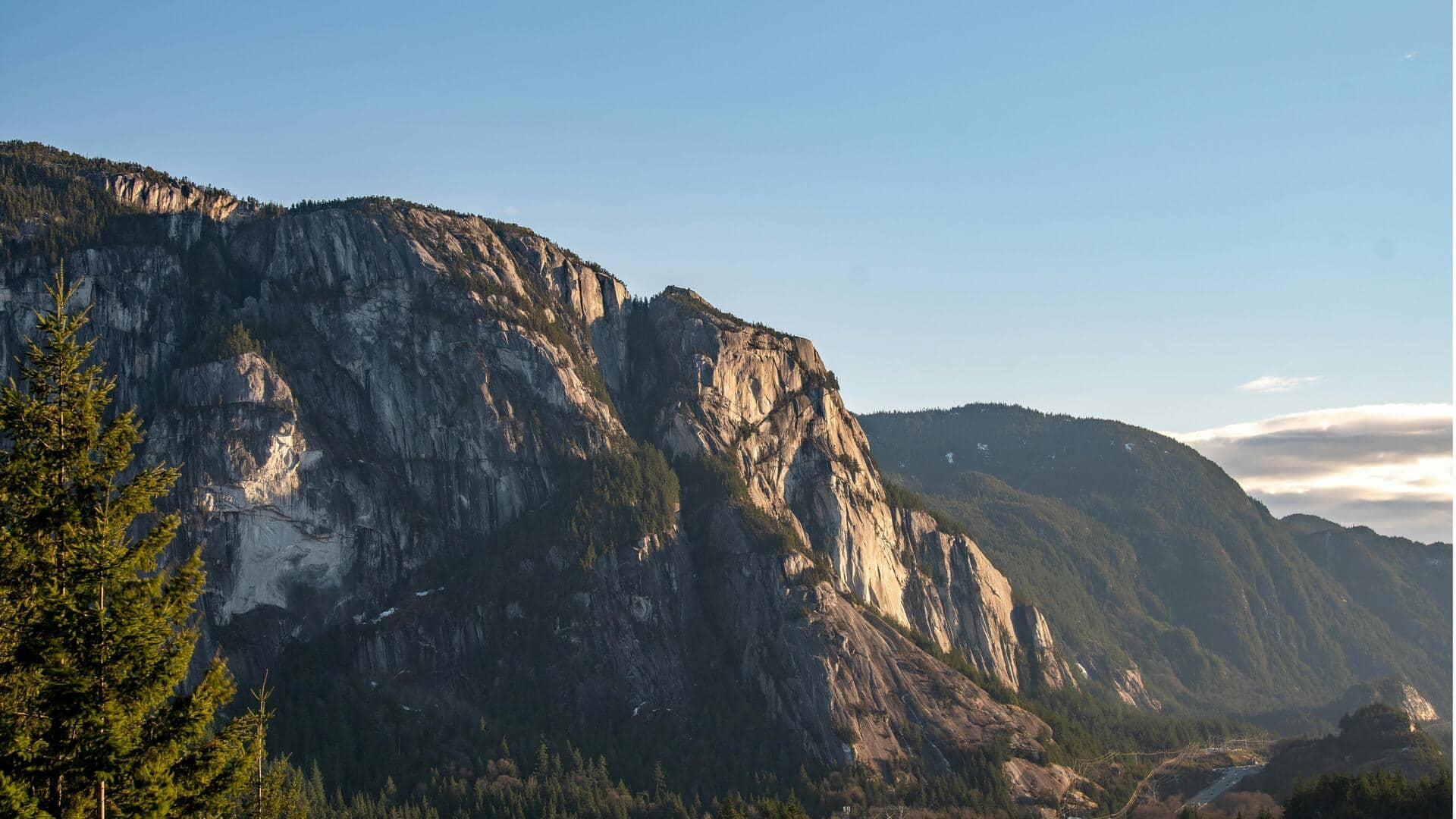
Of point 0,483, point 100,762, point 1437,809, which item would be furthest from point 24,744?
point 1437,809

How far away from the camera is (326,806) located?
617 ft

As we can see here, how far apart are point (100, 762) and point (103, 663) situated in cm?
282

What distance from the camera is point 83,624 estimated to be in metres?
36.9

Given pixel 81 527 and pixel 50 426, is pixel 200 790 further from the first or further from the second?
pixel 50 426

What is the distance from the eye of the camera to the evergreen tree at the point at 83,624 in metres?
36.7

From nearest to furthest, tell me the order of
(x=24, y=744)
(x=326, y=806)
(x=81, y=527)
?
(x=24, y=744) < (x=81, y=527) < (x=326, y=806)

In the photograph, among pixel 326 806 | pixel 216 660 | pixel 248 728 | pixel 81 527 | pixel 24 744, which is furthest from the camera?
pixel 326 806

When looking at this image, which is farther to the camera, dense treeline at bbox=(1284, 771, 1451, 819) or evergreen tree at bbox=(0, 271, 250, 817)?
dense treeline at bbox=(1284, 771, 1451, 819)

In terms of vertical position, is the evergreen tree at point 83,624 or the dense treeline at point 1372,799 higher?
the evergreen tree at point 83,624

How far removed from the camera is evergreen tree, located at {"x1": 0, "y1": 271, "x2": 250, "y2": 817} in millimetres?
36656

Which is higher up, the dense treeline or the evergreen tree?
the evergreen tree

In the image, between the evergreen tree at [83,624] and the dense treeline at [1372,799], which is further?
the dense treeline at [1372,799]

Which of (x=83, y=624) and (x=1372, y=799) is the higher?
(x=83, y=624)

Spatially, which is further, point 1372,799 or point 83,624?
point 1372,799
